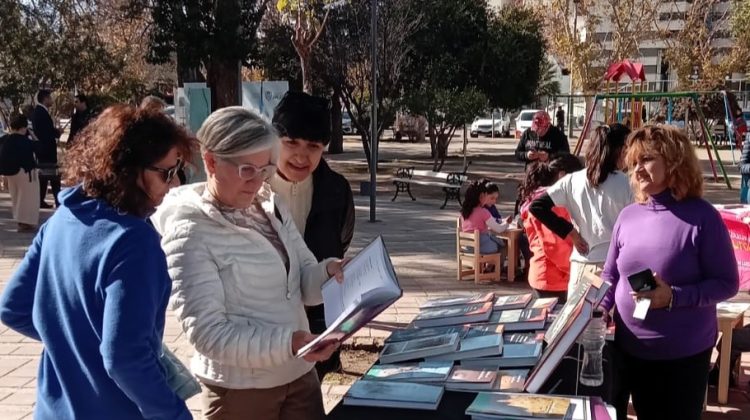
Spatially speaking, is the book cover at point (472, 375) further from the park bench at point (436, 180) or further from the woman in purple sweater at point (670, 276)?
the park bench at point (436, 180)

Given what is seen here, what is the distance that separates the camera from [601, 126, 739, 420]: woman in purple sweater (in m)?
2.81

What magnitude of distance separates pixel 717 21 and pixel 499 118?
38.4 feet

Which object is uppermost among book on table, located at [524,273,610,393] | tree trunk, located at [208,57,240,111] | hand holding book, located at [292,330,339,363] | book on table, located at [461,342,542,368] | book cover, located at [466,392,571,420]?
tree trunk, located at [208,57,240,111]

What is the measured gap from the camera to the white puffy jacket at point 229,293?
200cm

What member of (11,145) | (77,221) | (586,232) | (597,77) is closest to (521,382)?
(77,221)

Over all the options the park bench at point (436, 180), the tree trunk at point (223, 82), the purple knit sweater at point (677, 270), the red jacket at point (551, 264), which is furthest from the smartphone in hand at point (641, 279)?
the tree trunk at point (223, 82)

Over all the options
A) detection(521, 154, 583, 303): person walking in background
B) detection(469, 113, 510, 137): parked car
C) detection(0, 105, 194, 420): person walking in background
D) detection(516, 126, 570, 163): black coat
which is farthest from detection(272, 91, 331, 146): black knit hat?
detection(469, 113, 510, 137): parked car

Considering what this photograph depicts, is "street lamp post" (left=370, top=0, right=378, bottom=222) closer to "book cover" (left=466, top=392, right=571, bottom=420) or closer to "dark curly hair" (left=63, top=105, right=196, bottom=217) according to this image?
"book cover" (left=466, top=392, right=571, bottom=420)

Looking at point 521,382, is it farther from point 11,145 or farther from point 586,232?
point 11,145

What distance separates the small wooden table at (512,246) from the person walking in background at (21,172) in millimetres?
6574

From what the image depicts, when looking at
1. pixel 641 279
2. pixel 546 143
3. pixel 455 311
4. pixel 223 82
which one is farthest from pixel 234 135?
pixel 223 82

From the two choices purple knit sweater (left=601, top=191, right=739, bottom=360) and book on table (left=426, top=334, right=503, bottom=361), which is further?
purple knit sweater (left=601, top=191, right=739, bottom=360)

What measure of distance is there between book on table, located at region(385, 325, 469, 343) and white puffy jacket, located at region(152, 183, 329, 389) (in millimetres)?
592

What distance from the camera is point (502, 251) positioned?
26.5 feet
